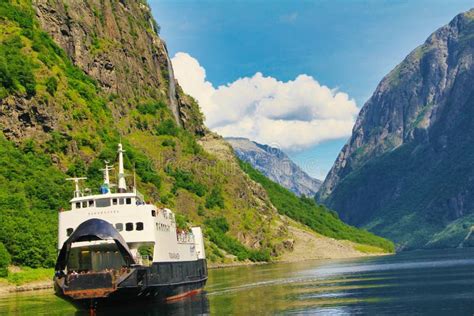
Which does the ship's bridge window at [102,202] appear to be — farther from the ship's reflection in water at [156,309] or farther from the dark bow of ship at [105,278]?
the ship's reflection in water at [156,309]

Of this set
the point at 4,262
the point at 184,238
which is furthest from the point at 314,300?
the point at 4,262

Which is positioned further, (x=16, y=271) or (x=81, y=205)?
(x=16, y=271)

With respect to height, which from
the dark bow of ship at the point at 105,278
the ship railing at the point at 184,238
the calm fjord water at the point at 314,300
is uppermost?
the ship railing at the point at 184,238

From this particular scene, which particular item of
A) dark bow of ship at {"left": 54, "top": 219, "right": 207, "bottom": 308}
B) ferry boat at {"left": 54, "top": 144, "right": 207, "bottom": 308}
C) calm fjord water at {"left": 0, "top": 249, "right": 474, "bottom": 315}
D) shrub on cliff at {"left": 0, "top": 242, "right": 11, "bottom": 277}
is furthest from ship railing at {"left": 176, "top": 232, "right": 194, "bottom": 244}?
shrub on cliff at {"left": 0, "top": 242, "right": 11, "bottom": 277}

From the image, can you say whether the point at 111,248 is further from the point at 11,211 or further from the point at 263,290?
the point at 11,211

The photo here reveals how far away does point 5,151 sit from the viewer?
634ft

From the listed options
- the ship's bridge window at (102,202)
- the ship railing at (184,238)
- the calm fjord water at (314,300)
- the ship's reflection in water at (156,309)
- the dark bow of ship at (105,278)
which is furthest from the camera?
the ship railing at (184,238)

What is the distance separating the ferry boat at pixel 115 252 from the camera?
246 ft

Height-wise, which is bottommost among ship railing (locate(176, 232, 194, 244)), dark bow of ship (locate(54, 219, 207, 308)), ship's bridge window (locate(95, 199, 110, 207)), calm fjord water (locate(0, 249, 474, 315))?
calm fjord water (locate(0, 249, 474, 315))

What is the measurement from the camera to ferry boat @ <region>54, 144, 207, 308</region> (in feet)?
246

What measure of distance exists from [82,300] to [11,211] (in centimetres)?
9079

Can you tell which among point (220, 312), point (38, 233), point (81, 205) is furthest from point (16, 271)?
point (220, 312)

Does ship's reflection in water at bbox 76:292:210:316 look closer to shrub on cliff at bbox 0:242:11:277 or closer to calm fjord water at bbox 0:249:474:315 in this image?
calm fjord water at bbox 0:249:474:315

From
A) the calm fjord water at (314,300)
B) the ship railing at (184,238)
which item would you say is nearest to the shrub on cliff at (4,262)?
the calm fjord water at (314,300)
